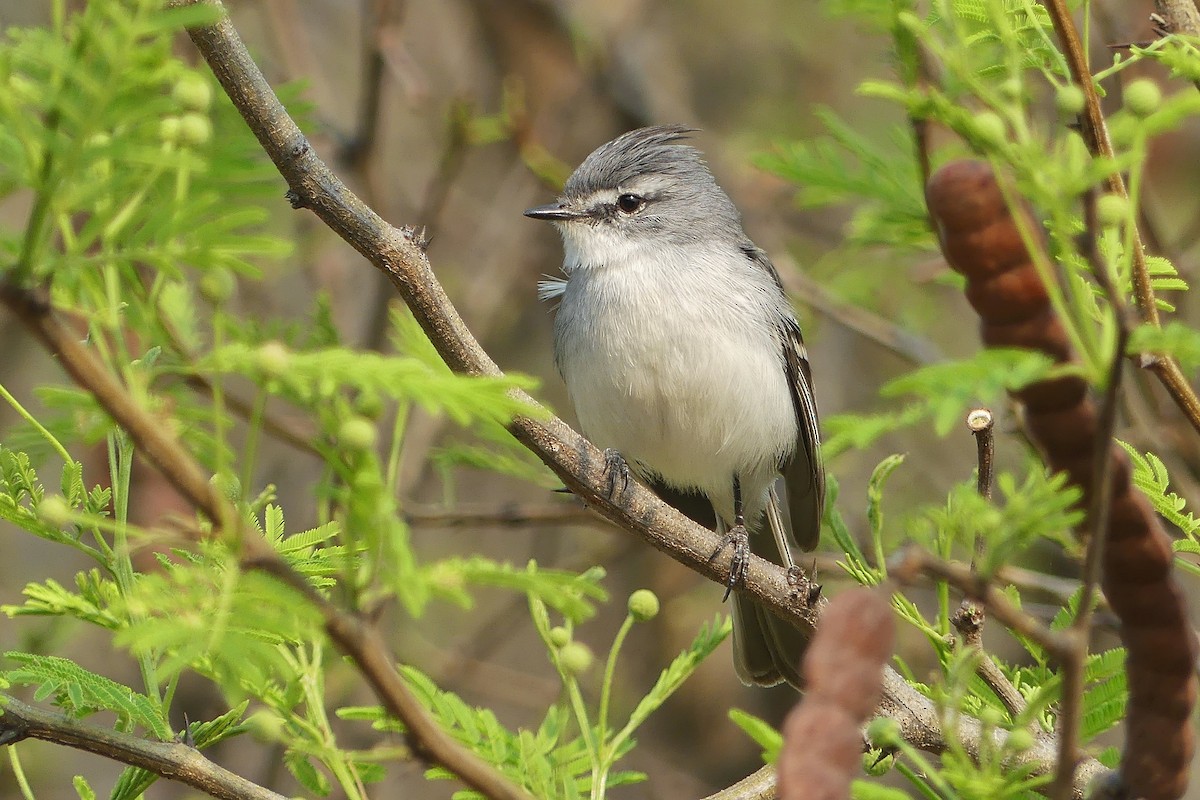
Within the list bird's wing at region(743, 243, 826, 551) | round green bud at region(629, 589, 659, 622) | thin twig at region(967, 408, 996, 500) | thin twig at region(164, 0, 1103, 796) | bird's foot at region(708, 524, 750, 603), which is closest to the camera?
thin twig at region(164, 0, 1103, 796)

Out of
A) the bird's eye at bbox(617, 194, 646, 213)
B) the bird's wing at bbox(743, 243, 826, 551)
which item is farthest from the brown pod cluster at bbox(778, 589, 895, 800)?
the bird's eye at bbox(617, 194, 646, 213)

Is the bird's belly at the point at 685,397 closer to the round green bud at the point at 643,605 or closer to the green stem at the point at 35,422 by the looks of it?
the round green bud at the point at 643,605

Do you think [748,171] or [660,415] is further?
[748,171]

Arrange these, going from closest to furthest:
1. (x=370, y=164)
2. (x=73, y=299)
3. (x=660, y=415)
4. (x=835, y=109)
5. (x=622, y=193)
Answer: (x=73, y=299) → (x=660, y=415) → (x=622, y=193) → (x=370, y=164) → (x=835, y=109)

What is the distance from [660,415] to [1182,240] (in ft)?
8.11

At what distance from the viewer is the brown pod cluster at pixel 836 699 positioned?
124 centimetres

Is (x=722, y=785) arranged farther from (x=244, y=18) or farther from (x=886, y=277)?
(x=244, y=18)

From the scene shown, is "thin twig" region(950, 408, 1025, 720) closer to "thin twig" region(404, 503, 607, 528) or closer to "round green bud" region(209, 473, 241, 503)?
"round green bud" region(209, 473, 241, 503)

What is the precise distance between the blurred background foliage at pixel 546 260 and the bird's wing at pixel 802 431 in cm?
25

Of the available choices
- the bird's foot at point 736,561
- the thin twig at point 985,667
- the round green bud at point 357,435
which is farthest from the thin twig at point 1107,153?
the round green bud at point 357,435

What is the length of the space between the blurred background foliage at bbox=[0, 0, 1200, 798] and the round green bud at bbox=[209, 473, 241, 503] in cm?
252

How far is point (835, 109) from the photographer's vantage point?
838cm

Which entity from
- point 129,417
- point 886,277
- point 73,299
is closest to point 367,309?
point 886,277

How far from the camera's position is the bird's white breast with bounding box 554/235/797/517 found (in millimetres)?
4551
